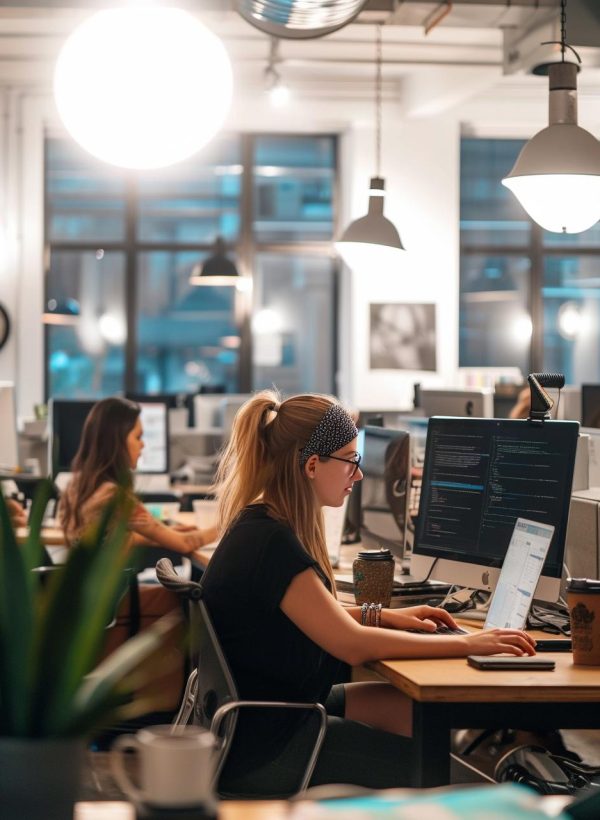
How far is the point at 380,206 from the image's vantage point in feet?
18.4

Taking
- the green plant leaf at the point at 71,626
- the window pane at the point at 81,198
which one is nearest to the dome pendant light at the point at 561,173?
the green plant leaf at the point at 71,626

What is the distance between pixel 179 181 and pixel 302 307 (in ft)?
5.08

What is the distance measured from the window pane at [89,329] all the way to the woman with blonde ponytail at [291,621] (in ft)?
24.3

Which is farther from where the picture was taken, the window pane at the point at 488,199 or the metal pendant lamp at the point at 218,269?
the window pane at the point at 488,199

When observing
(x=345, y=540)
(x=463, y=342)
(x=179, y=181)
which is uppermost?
(x=179, y=181)

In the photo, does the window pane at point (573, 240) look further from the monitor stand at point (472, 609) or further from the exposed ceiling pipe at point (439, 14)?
the monitor stand at point (472, 609)

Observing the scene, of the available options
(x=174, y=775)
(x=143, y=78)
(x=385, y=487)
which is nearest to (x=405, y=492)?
(x=385, y=487)

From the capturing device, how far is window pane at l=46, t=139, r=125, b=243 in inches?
378

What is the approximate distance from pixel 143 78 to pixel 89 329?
798 centimetres

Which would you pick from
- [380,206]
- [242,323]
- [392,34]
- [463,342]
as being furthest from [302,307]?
[380,206]

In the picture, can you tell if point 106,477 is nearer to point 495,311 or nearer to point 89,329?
point 89,329

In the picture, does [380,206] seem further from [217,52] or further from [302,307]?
[302,307]

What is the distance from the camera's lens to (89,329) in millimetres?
9852

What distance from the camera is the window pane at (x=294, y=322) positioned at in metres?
9.95
